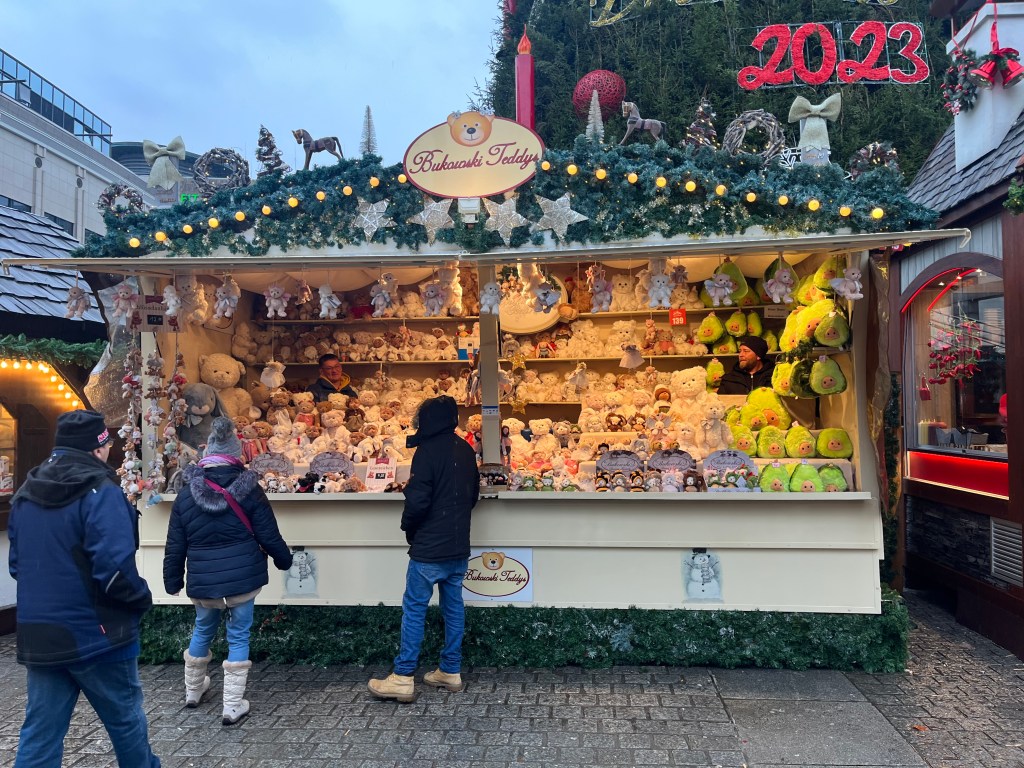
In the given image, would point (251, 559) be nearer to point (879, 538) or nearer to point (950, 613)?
point (879, 538)

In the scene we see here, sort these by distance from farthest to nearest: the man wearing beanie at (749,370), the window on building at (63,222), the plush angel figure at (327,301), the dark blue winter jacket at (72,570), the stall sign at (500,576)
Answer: the window on building at (63,222) → the man wearing beanie at (749,370) → the plush angel figure at (327,301) → the stall sign at (500,576) → the dark blue winter jacket at (72,570)

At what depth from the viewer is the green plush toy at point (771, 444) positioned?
5688 mm

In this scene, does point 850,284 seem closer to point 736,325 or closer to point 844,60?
point 736,325

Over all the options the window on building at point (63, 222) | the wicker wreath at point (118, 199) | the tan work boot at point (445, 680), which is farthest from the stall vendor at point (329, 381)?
the window on building at point (63, 222)

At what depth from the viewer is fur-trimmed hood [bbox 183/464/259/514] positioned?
404 cm

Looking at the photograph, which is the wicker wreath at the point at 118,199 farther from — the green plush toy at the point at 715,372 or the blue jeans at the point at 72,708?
the green plush toy at the point at 715,372

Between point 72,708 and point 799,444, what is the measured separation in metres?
4.90

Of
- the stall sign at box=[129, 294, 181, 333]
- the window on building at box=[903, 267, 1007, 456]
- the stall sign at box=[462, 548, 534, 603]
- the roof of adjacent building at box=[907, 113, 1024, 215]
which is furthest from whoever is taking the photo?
the window on building at box=[903, 267, 1007, 456]

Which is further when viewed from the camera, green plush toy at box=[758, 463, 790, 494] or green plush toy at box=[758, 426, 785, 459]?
green plush toy at box=[758, 426, 785, 459]

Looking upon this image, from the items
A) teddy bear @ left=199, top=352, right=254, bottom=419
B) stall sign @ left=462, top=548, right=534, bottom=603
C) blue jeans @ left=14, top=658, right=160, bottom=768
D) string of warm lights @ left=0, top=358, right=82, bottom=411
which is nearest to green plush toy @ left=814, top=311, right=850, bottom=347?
stall sign @ left=462, top=548, right=534, bottom=603

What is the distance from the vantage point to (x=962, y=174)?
6.35m

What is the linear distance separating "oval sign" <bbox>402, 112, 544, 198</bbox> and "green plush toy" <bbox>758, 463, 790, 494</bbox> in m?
2.70

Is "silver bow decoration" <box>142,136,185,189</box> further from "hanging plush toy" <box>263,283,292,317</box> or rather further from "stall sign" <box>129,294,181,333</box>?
"hanging plush toy" <box>263,283,292,317</box>

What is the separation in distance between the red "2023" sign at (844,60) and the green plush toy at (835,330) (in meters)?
10.4
